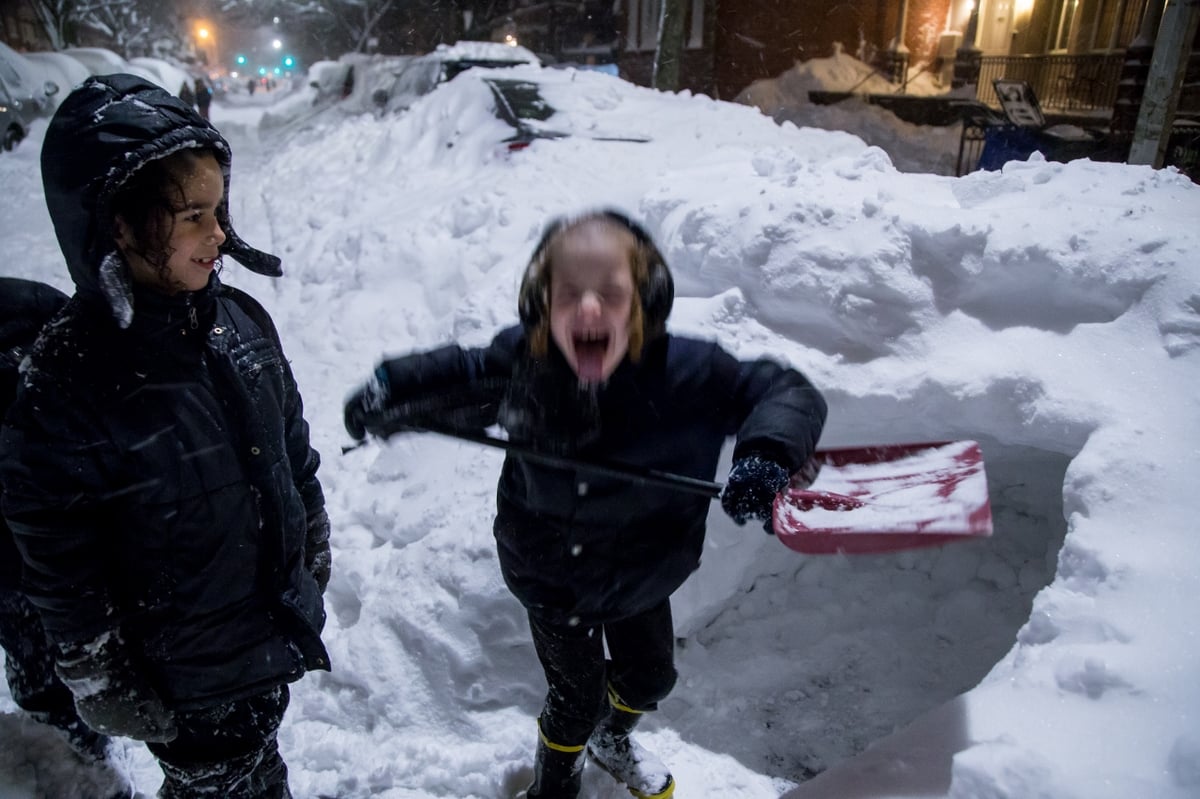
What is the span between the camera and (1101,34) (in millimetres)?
15352

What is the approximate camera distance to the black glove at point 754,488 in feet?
5.03

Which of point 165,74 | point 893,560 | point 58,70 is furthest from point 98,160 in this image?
point 165,74

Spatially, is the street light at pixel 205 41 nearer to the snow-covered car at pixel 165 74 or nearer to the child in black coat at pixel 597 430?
the snow-covered car at pixel 165 74

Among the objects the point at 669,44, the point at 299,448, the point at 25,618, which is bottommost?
the point at 25,618

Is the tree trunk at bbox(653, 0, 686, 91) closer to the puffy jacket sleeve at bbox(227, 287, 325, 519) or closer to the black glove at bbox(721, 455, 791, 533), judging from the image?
the puffy jacket sleeve at bbox(227, 287, 325, 519)

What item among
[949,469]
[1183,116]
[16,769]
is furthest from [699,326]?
[1183,116]

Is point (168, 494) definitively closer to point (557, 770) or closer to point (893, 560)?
point (557, 770)

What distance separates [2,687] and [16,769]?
500 mm

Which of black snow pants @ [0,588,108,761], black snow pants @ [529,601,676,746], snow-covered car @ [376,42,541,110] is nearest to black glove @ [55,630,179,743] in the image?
black snow pants @ [0,588,108,761]

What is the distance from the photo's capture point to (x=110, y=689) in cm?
150

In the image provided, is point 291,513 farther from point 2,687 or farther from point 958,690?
point 958,690

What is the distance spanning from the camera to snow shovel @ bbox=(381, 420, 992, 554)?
1.64 meters

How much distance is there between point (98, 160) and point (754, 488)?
1450 mm

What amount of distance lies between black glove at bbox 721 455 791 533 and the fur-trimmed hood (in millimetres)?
1286
